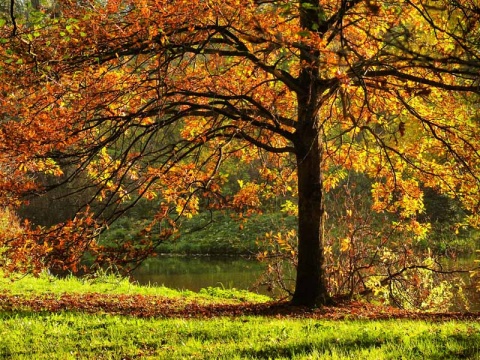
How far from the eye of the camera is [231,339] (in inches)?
249

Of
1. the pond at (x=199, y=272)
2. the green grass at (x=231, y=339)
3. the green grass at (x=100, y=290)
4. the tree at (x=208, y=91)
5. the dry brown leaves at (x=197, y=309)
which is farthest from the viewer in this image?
the pond at (x=199, y=272)

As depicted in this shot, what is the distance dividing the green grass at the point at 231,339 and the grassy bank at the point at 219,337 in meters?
0.01

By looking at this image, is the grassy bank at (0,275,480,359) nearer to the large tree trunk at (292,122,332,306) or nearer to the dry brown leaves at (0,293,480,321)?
the dry brown leaves at (0,293,480,321)

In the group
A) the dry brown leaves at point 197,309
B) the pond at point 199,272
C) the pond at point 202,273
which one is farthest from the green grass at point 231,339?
the pond at point 199,272

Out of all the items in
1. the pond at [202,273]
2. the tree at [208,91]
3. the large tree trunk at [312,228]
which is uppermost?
the tree at [208,91]

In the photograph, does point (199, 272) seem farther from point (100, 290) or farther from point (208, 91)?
point (208, 91)

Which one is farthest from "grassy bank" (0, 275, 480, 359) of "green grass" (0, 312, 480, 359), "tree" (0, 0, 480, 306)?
"tree" (0, 0, 480, 306)

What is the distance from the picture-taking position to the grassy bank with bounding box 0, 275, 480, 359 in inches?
218

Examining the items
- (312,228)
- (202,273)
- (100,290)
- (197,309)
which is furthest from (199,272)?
(312,228)

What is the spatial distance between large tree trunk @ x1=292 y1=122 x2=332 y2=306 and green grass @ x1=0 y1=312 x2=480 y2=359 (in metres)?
1.92

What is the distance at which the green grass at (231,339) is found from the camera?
5488 mm

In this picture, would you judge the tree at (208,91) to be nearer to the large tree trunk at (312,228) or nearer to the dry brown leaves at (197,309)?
the large tree trunk at (312,228)

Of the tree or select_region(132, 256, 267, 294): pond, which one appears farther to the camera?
select_region(132, 256, 267, 294): pond

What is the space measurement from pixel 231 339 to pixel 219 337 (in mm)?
196
